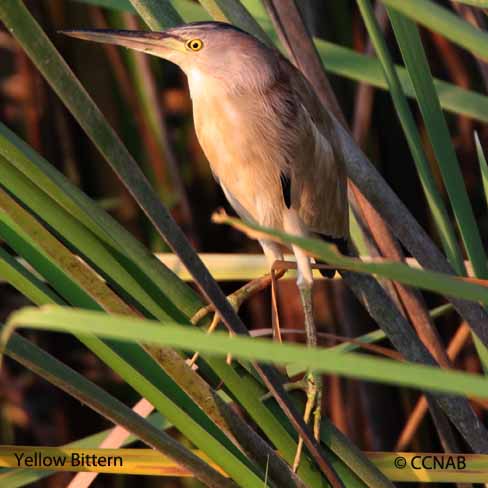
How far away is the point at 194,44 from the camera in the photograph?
1.03 metres

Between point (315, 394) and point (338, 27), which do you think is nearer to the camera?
point (315, 394)

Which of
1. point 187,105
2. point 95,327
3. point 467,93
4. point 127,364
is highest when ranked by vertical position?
point 187,105

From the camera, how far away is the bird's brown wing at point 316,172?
110 centimetres

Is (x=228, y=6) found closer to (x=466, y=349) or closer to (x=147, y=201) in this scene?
(x=147, y=201)

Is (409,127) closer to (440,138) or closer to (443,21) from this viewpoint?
(440,138)

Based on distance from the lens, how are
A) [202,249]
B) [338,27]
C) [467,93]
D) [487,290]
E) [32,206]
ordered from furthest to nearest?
[202,249] → [338,27] → [467,93] → [32,206] → [487,290]

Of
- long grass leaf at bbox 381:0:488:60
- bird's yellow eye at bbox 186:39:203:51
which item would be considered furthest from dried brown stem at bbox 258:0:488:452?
long grass leaf at bbox 381:0:488:60

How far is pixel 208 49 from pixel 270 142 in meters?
0.14

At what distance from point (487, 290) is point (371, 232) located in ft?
1.75

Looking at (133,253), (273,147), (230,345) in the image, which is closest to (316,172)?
(273,147)

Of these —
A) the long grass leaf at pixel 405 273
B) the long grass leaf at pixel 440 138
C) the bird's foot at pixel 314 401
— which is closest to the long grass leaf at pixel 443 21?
the long grass leaf at pixel 405 273

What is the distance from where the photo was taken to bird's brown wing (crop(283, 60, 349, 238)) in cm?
110

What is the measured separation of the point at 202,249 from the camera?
171cm

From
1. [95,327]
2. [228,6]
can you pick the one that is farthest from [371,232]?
[95,327]
